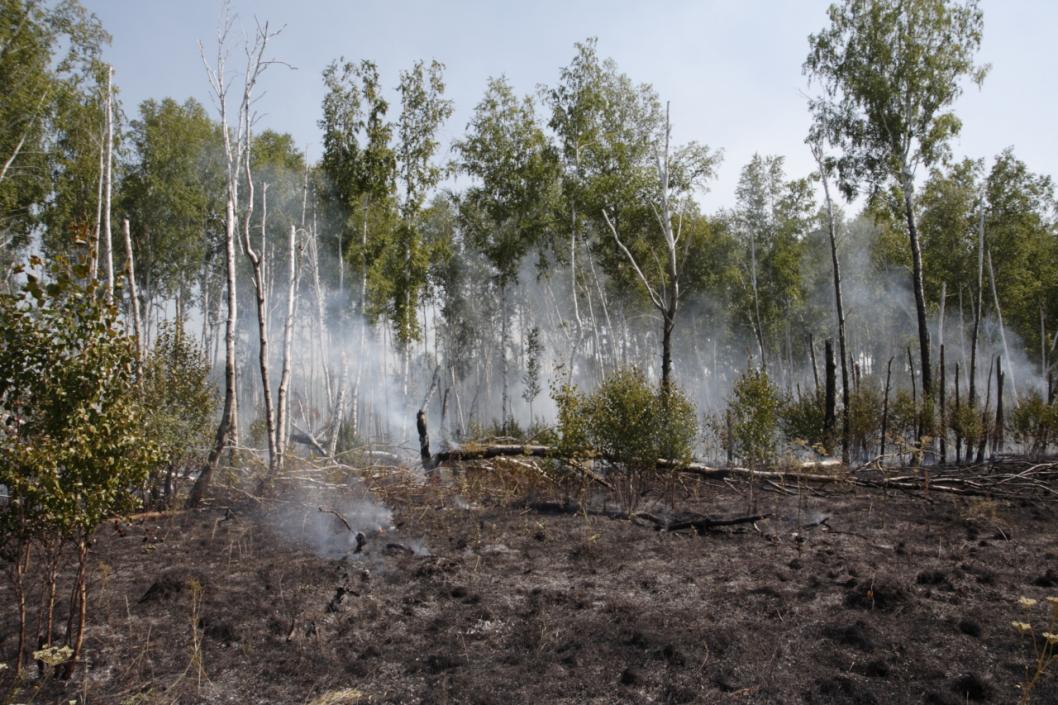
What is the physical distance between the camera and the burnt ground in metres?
4.89

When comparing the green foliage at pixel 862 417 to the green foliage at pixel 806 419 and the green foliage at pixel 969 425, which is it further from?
the green foliage at pixel 969 425

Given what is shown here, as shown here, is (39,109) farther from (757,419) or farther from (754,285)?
(754,285)

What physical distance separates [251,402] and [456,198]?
1551cm

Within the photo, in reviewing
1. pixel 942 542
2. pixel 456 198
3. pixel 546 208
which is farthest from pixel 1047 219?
pixel 942 542

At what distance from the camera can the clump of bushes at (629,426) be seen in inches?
400

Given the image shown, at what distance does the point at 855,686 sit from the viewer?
186 inches

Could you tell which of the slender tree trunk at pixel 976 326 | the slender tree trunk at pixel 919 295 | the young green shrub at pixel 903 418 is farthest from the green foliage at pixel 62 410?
the slender tree trunk at pixel 976 326

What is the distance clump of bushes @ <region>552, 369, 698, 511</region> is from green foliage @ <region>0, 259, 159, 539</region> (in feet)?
21.0

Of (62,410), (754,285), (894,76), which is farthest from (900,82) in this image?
(62,410)

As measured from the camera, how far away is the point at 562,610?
21.0ft

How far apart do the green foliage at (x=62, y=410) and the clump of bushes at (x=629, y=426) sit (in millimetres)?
6408

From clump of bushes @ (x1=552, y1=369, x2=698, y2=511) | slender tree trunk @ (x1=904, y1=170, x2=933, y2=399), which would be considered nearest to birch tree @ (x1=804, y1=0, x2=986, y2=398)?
slender tree trunk @ (x1=904, y1=170, x2=933, y2=399)

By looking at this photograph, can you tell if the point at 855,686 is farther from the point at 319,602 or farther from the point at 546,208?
the point at 546,208

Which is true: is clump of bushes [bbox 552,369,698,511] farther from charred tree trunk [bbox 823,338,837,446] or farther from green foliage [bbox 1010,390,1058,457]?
green foliage [bbox 1010,390,1058,457]
